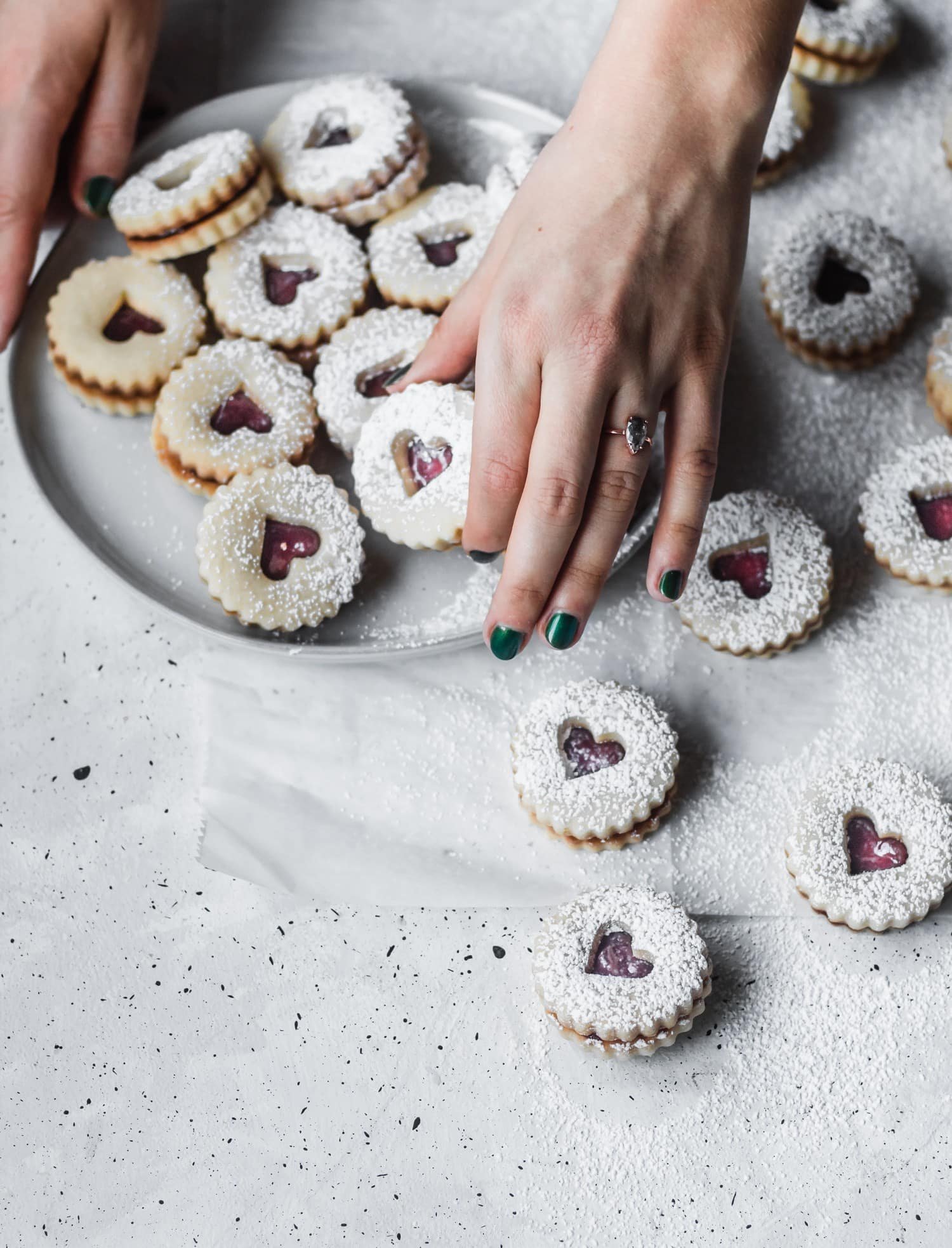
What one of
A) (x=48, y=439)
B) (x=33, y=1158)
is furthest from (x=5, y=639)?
(x=33, y=1158)

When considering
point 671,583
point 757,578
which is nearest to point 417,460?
point 671,583

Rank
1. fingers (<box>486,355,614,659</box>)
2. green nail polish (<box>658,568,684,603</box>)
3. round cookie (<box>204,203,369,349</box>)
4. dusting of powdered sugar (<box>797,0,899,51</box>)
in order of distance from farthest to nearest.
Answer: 1. dusting of powdered sugar (<box>797,0,899,51</box>)
2. round cookie (<box>204,203,369,349</box>)
3. green nail polish (<box>658,568,684,603</box>)
4. fingers (<box>486,355,614,659</box>)

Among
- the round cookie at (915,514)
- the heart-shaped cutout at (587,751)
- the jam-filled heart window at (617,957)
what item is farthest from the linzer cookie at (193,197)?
the jam-filled heart window at (617,957)

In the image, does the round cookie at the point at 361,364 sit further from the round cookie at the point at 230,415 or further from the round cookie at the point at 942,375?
the round cookie at the point at 942,375

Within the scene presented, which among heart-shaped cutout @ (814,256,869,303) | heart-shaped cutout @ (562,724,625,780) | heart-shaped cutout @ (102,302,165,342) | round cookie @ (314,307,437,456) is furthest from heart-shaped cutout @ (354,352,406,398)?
heart-shaped cutout @ (814,256,869,303)

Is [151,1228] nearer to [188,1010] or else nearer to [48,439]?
[188,1010]

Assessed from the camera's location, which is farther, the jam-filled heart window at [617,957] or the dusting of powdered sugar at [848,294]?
the dusting of powdered sugar at [848,294]

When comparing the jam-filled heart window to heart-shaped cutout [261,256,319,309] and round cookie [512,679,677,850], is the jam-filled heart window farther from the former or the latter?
heart-shaped cutout [261,256,319,309]
